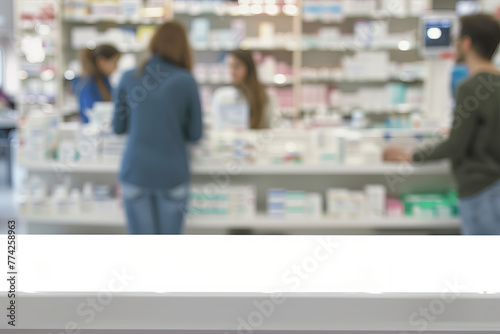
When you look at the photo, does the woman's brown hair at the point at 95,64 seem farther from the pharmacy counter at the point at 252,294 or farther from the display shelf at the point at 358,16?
the pharmacy counter at the point at 252,294

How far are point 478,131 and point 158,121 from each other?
165cm

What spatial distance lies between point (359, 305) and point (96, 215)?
3336 mm

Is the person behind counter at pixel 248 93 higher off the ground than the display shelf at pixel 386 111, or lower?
higher

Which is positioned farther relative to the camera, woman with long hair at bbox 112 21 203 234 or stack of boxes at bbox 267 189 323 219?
stack of boxes at bbox 267 189 323 219

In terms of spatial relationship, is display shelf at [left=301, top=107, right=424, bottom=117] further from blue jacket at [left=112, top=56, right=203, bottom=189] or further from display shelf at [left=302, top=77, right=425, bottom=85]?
blue jacket at [left=112, top=56, right=203, bottom=189]

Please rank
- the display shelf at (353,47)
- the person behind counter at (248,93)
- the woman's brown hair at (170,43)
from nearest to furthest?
the woman's brown hair at (170,43) → the person behind counter at (248,93) → the display shelf at (353,47)

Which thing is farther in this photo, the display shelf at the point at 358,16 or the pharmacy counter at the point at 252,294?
the display shelf at the point at 358,16

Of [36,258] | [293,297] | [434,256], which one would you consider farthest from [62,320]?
[434,256]

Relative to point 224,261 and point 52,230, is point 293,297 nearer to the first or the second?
point 224,261

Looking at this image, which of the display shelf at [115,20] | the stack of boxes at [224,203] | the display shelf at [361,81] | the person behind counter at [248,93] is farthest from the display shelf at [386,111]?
the stack of boxes at [224,203]

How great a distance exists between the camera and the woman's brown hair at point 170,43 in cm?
305

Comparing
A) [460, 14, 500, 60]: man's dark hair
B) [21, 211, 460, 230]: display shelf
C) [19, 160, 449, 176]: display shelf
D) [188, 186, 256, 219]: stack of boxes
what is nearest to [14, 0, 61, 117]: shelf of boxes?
[21, 211, 460, 230]: display shelf

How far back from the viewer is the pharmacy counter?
2.82 ft

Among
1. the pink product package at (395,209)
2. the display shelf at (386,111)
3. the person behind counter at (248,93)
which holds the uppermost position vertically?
the person behind counter at (248,93)
